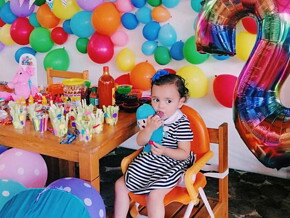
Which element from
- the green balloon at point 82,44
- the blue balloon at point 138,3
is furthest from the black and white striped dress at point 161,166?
the green balloon at point 82,44

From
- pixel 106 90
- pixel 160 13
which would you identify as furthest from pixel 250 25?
pixel 106 90

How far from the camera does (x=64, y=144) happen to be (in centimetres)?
157

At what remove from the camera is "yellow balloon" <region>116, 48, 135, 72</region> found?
2.99 metres

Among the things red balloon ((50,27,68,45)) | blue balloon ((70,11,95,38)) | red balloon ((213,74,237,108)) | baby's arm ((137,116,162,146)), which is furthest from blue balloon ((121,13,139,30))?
baby's arm ((137,116,162,146))

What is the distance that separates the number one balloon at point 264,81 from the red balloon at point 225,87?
1815mm

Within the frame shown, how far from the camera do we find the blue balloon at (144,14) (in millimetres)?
2857

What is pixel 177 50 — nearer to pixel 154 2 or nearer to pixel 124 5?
pixel 154 2

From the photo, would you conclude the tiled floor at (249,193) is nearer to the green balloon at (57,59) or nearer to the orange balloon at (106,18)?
the green balloon at (57,59)

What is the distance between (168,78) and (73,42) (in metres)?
1.93

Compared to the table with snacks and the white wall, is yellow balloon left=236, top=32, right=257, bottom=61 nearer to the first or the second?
the white wall

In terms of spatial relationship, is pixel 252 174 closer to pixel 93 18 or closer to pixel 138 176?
pixel 138 176

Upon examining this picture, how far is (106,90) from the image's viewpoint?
77.5 inches

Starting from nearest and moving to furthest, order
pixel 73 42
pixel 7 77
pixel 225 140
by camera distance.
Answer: pixel 225 140, pixel 73 42, pixel 7 77

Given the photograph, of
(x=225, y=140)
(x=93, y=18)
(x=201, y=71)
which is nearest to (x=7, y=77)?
(x=93, y=18)
